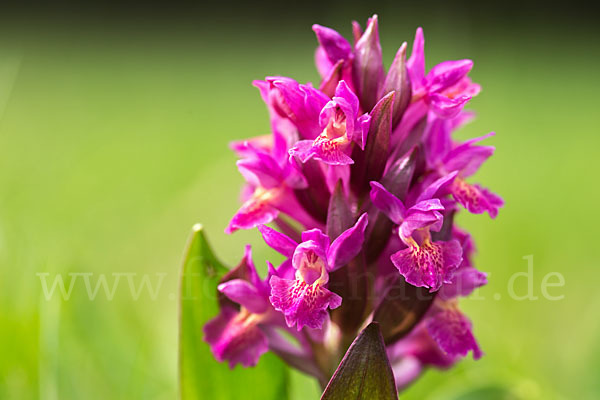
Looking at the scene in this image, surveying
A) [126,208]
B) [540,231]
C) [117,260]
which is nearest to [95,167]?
[126,208]

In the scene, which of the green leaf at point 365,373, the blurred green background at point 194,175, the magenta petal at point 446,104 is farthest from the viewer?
the blurred green background at point 194,175

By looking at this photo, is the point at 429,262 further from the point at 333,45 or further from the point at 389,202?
the point at 333,45

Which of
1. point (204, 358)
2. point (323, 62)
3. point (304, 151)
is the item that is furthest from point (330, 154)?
point (204, 358)

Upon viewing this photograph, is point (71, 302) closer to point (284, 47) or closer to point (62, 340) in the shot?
point (62, 340)

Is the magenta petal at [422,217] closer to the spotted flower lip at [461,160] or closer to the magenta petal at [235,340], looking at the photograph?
the spotted flower lip at [461,160]

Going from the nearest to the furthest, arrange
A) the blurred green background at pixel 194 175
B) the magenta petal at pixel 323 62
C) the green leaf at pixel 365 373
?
the green leaf at pixel 365 373 < the magenta petal at pixel 323 62 < the blurred green background at pixel 194 175

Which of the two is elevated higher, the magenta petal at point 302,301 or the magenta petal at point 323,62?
the magenta petal at point 323,62

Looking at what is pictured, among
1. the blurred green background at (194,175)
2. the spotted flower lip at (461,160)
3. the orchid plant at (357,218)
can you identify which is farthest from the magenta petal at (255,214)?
the blurred green background at (194,175)

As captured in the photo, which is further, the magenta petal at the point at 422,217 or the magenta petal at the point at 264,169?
the magenta petal at the point at 264,169
